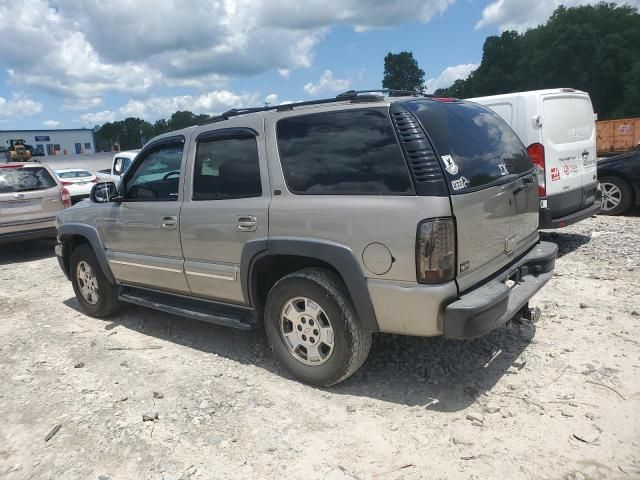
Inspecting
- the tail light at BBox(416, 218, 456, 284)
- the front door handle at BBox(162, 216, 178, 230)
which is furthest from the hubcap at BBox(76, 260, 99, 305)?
the tail light at BBox(416, 218, 456, 284)

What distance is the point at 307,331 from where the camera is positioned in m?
3.51

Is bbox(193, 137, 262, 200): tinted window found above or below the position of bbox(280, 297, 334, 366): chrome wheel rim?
above

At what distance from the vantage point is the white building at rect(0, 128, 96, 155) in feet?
202

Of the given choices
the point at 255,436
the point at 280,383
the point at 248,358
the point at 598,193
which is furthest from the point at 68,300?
the point at 598,193

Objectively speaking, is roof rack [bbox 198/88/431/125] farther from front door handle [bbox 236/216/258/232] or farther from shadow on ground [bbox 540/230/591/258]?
shadow on ground [bbox 540/230/591/258]

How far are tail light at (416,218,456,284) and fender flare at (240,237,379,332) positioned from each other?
0.40m

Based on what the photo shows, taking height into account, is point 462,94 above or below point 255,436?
above

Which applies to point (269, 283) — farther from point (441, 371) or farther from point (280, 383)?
point (441, 371)

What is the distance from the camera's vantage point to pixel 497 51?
6050 cm

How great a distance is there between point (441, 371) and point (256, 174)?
6.67ft

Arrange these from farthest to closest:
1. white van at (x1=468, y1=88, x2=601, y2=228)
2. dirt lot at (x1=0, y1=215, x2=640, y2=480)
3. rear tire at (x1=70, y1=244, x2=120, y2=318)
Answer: white van at (x1=468, y1=88, x2=601, y2=228) < rear tire at (x1=70, y1=244, x2=120, y2=318) < dirt lot at (x1=0, y1=215, x2=640, y2=480)

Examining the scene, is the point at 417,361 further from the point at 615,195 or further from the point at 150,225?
the point at 615,195

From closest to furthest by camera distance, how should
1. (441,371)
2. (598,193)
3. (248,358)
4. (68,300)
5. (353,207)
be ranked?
(353,207), (441,371), (248,358), (68,300), (598,193)

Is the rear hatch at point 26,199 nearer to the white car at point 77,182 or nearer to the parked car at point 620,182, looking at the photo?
the white car at point 77,182
